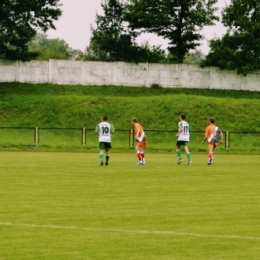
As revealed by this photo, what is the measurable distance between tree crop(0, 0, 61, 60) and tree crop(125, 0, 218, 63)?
8.90 metres

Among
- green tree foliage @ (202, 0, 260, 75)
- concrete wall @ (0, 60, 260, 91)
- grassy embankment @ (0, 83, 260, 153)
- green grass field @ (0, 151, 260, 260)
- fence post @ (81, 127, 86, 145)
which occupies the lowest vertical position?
green grass field @ (0, 151, 260, 260)

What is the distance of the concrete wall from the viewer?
7221 centimetres

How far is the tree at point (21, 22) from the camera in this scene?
7069cm

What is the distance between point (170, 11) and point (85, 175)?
53.6m

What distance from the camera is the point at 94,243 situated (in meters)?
13.2

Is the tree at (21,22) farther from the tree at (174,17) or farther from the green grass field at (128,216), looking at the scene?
the green grass field at (128,216)

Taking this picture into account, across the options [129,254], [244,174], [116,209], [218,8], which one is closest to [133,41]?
[218,8]

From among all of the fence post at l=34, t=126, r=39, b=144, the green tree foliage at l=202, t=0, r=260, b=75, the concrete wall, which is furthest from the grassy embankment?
the green tree foliage at l=202, t=0, r=260, b=75

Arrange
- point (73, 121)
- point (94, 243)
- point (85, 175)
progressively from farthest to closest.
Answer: point (73, 121), point (85, 175), point (94, 243)

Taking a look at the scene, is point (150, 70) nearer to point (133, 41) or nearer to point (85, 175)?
point (133, 41)

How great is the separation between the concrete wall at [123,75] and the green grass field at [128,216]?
45055 millimetres

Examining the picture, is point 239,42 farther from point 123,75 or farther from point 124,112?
point 124,112

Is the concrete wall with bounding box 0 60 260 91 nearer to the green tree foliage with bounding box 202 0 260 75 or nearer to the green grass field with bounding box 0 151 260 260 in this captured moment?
the green tree foliage with bounding box 202 0 260 75

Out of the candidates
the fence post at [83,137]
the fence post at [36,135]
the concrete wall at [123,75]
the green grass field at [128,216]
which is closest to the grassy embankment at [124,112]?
the fence post at [83,137]
